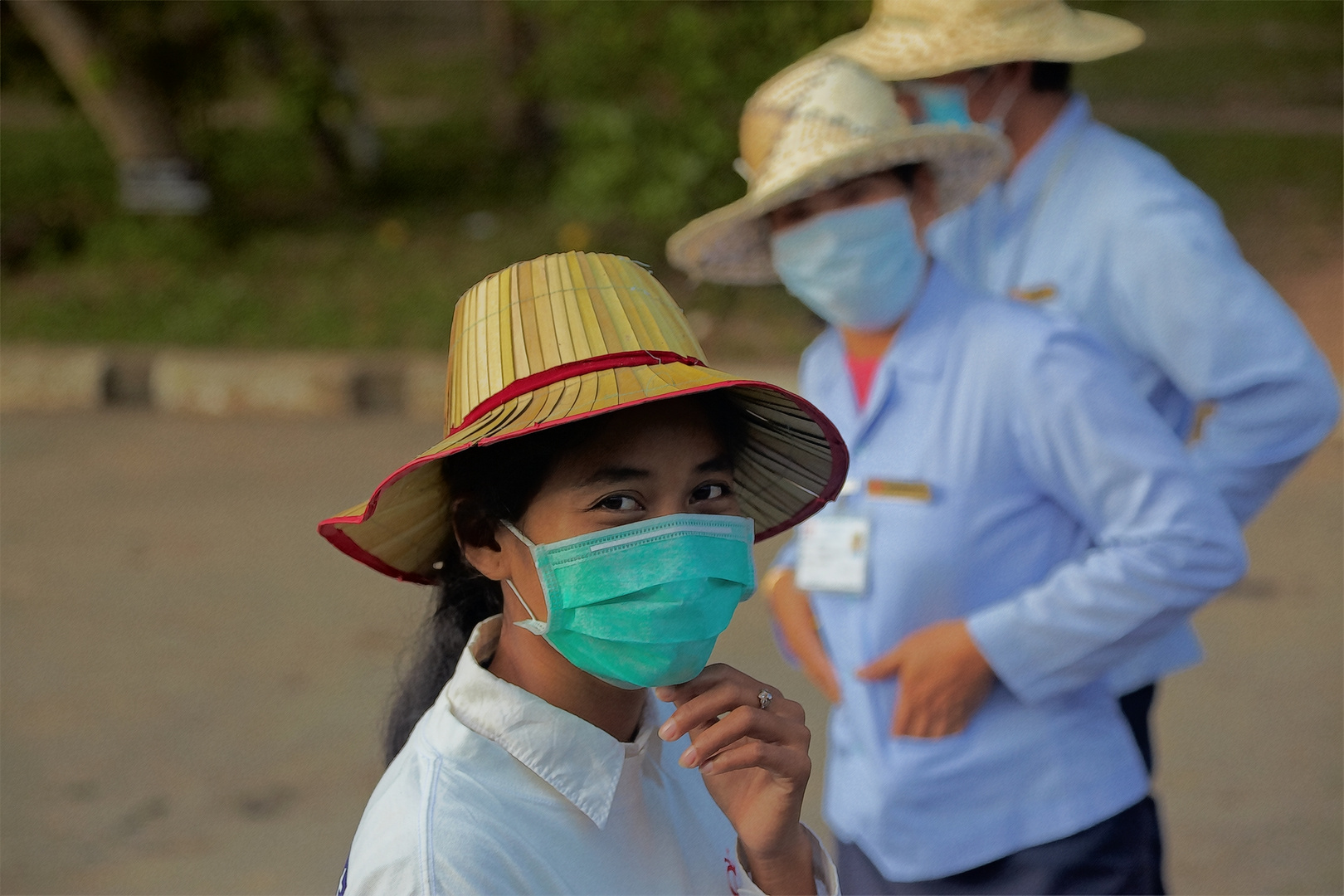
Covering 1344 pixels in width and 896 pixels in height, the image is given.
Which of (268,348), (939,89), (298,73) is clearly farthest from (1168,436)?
(298,73)

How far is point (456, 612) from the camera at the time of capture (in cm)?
186

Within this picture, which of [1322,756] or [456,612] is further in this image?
[1322,756]

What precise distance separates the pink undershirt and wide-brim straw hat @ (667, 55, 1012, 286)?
1.07ft

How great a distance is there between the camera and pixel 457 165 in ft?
36.3

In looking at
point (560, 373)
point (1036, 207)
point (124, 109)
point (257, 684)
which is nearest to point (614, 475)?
point (560, 373)

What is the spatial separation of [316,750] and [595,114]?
188 inches

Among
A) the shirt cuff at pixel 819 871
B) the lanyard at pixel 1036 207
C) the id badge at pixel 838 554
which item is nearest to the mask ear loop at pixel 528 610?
the shirt cuff at pixel 819 871

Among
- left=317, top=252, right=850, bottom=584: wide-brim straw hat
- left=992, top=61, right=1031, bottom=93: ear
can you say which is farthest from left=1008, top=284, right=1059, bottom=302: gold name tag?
left=317, top=252, right=850, bottom=584: wide-brim straw hat

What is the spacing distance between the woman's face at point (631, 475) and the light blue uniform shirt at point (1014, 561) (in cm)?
85

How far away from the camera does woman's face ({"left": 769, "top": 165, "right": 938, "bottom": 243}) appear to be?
8.32 ft

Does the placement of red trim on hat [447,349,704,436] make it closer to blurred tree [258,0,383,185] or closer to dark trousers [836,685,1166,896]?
dark trousers [836,685,1166,896]

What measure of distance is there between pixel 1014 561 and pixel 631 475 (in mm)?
1046

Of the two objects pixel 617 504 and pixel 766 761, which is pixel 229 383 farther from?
pixel 766 761

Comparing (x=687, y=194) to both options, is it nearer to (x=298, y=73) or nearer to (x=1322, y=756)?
(x=298, y=73)
